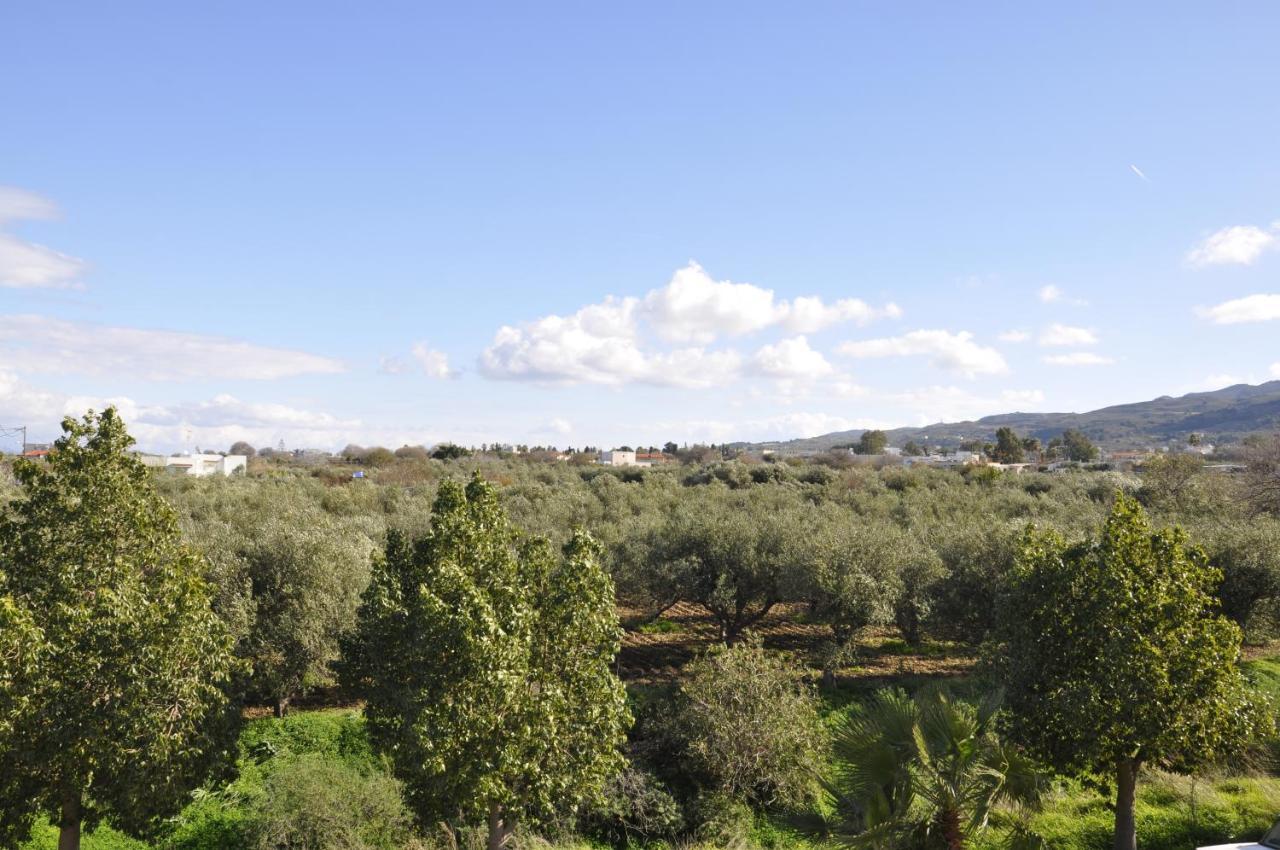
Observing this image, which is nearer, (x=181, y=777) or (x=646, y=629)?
(x=181, y=777)

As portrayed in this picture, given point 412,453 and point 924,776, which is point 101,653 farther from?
point 412,453

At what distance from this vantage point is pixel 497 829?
12.9 meters

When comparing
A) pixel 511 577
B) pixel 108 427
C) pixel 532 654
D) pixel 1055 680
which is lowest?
pixel 1055 680

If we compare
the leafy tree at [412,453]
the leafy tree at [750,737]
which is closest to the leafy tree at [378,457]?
the leafy tree at [412,453]

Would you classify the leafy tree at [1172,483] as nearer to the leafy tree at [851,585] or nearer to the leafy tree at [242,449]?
the leafy tree at [851,585]

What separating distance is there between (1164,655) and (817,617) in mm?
15190

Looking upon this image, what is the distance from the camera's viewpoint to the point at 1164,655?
12.2 m

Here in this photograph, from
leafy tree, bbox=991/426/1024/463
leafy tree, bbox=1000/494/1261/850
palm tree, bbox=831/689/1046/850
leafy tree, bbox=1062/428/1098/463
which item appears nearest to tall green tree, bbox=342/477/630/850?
palm tree, bbox=831/689/1046/850

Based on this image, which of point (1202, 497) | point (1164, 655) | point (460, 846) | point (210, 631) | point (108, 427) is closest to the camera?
point (1164, 655)

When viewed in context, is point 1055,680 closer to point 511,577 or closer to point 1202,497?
point 511,577

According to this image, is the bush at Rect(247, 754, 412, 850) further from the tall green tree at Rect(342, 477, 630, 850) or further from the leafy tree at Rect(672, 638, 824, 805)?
the leafy tree at Rect(672, 638, 824, 805)

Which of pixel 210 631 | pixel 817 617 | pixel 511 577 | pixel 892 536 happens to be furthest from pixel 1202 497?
pixel 210 631

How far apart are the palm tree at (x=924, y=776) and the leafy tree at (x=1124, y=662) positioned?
8.22 ft

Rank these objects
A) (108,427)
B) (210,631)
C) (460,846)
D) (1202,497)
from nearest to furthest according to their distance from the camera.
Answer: (210,631) → (108,427) → (460,846) → (1202,497)
